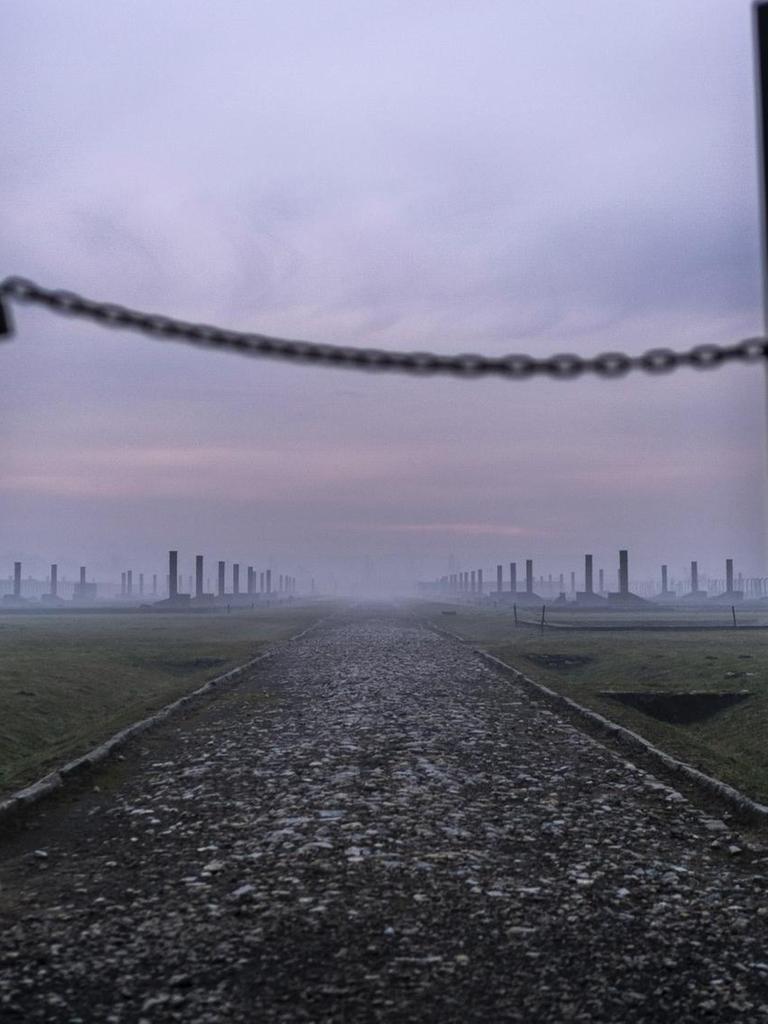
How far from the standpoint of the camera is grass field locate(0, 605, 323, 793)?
16219 mm

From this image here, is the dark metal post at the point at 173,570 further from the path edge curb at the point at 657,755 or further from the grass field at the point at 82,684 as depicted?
the path edge curb at the point at 657,755

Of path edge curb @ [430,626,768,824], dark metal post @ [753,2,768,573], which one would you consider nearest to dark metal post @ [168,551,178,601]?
path edge curb @ [430,626,768,824]


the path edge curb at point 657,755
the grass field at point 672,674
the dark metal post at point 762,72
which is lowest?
the grass field at point 672,674

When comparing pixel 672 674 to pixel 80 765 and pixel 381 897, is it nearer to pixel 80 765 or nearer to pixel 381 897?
pixel 80 765

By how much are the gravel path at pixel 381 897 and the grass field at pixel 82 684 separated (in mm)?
3265

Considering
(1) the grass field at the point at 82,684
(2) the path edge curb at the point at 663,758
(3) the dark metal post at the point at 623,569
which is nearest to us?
(2) the path edge curb at the point at 663,758

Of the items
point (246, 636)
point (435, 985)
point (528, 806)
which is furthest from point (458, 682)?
point (246, 636)

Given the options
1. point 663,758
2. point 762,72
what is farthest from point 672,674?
point 762,72

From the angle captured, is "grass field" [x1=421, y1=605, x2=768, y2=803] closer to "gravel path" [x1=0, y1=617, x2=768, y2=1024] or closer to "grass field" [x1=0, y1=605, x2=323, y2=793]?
"gravel path" [x1=0, y1=617, x2=768, y2=1024]

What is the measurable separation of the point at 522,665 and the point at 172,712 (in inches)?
560

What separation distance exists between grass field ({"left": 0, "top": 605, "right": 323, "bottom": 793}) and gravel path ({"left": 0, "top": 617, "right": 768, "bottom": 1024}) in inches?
129

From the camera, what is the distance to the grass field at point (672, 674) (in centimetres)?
1514

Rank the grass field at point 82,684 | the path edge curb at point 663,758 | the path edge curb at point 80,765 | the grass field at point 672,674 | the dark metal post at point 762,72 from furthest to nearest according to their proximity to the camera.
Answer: the grass field at point 82,684 < the grass field at point 672,674 < the path edge curb at point 80,765 < the path edge curb at point 663,758 < the dark metal post at point 762,72

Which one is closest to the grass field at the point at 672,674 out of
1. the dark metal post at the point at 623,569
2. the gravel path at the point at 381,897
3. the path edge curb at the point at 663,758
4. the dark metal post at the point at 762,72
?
the path edge curb at the point at 663,758
